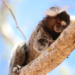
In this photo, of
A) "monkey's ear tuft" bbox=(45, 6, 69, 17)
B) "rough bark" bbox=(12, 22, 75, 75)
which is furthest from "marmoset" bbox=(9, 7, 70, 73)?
"rough bark" bbox=(12, 22, 75, 75)

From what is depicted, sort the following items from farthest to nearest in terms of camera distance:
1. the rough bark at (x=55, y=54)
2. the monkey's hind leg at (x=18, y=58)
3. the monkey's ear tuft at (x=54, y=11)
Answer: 1. the monkey's hind leg at (x=18, y=58)
2. the monkey's ear tuft at (x=54, y=11)
3. the rough bark at (x=55, y=54)

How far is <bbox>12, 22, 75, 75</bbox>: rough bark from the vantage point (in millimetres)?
2661

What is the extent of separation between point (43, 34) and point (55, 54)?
160 cm

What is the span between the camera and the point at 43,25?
187 inches

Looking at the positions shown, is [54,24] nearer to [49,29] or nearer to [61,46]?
[49,29]

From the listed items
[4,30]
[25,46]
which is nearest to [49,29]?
[25,46]

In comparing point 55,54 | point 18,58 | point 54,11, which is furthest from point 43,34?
point 55,54

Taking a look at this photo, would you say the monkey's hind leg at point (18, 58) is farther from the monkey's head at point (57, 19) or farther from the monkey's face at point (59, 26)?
the monkey's face at point (59, 26)

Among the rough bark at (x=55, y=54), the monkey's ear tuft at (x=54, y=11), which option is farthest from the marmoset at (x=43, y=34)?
the rough bark at (x=55, y=54)

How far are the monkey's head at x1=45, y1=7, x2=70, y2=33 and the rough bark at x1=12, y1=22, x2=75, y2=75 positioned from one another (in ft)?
4.44

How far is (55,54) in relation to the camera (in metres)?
2.93

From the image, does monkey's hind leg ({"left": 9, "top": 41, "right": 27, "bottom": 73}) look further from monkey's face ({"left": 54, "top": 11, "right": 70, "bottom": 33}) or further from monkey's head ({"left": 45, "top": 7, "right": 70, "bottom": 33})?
monkey's face ({"left": 54, "top": 11, "right": 70, "bottom": 33})

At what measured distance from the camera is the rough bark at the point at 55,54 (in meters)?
2.66

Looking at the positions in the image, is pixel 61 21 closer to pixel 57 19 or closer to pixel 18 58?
pixel 57 19
